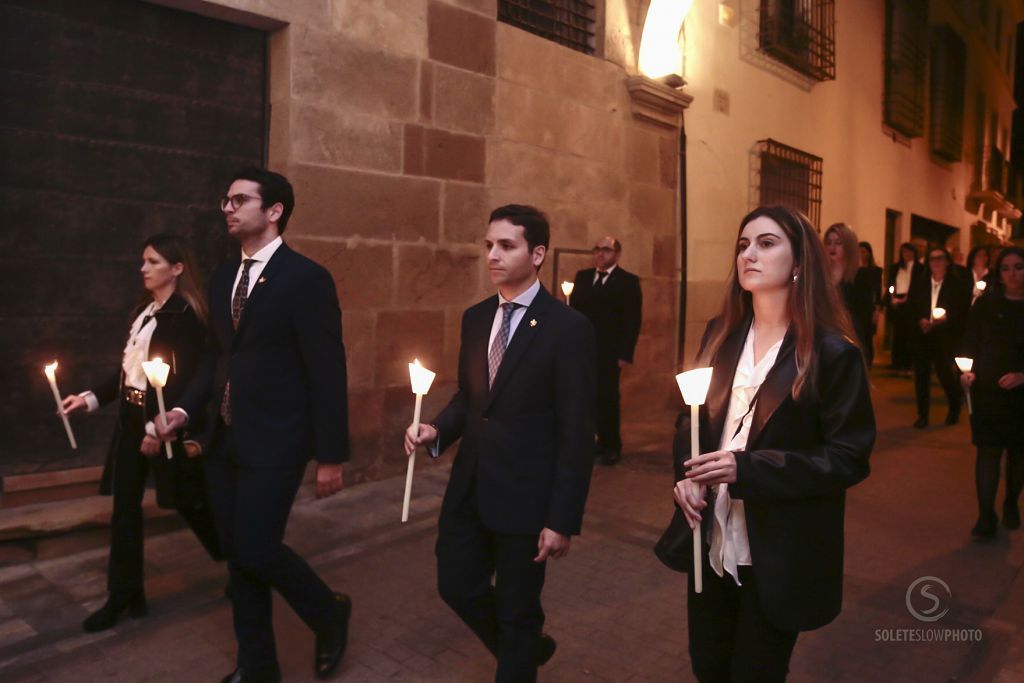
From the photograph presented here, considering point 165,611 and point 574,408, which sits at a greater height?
point 574,408

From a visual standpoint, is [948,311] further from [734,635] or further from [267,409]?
[267,409]

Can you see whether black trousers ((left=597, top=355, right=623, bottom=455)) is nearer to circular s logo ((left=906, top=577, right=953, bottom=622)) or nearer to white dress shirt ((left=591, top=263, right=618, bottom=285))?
white dress shirt ((left=591, top=263, right=618, bottom=285))

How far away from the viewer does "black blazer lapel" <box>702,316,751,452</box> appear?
256 centimetres

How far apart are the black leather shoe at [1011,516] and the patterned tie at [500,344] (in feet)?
14.4

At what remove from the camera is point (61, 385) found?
5.23 meters

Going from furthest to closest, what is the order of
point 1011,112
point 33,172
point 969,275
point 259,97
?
point 1011,112 → point 969,275 → point 259,97 → point 33,172

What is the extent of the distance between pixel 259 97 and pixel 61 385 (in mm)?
2400

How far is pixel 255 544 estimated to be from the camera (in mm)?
3162

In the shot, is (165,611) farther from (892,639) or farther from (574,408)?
(892,639)

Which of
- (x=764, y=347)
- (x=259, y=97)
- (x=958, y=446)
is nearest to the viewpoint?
(x=764, y=347)

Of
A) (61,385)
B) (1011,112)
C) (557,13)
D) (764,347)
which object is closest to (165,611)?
(61,385)

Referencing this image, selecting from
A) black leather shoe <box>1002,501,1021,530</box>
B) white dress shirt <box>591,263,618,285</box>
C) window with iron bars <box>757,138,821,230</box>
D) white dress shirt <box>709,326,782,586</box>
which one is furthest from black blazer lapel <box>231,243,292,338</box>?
window with iron bars <box>757,138,821,230</box>

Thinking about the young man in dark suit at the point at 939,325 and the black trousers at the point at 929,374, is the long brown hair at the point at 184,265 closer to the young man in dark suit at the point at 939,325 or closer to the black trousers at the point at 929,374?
the young man in dark suit at the point at 939,325

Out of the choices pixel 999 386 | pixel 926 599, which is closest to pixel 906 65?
pixel 999 386
